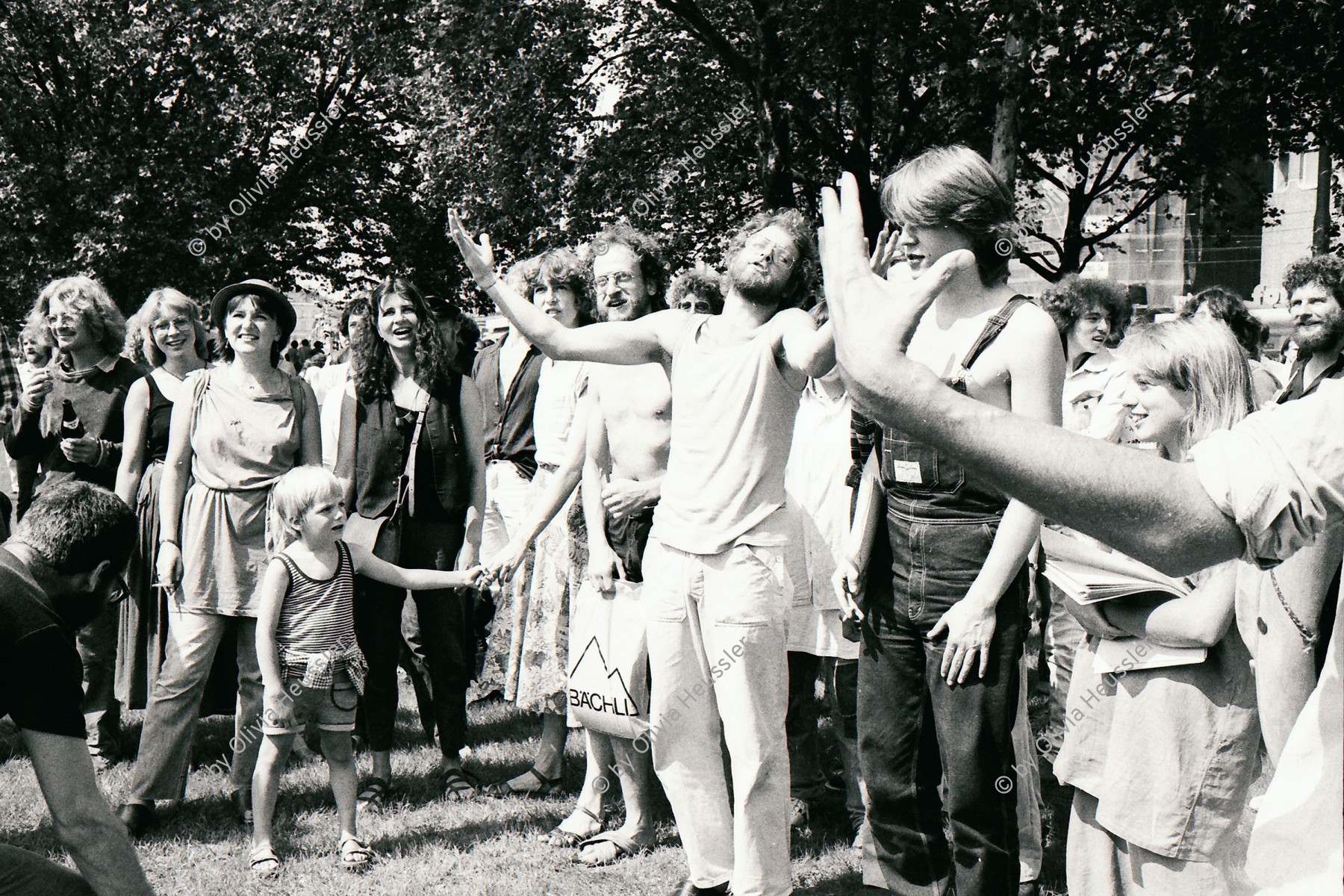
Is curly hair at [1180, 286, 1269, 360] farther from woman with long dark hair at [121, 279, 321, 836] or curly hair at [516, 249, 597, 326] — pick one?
woman with long dark hair at [121, 279, 321, 836]

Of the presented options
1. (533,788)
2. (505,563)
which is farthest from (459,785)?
(505,563)

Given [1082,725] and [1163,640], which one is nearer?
[1163,640]

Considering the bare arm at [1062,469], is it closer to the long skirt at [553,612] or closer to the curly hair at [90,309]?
the long skirt at [553,612]

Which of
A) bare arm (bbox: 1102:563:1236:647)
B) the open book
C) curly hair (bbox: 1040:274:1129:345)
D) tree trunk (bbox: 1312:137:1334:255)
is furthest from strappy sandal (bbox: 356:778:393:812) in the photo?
tree trunk (bbox: 1312:137:1334:255)

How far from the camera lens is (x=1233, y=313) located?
590 cm

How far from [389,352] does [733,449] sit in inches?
89.5

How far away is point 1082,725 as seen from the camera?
312 centimetres

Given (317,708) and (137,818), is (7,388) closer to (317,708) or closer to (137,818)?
(137,818)

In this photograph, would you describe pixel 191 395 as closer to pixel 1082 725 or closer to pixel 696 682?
pixel 696 682

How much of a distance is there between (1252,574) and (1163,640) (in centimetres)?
74

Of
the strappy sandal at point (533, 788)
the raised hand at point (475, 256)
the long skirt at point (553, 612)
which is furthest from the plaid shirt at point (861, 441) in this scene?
the strappy sandal at point (533, 788)

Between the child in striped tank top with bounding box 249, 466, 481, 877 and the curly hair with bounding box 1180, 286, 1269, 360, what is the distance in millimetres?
3977

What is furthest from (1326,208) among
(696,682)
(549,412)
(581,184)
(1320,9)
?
(696,682)

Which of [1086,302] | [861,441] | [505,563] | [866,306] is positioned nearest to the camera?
[866,306]
